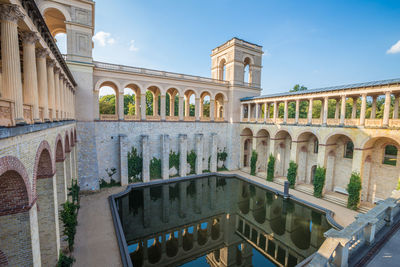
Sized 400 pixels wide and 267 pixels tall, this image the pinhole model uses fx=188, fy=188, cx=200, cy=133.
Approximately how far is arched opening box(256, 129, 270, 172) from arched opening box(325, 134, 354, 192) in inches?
320

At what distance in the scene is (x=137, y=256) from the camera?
429 inches

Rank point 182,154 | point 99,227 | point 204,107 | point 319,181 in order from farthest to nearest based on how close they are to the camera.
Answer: point 204,107
point 182,154
point 319,181
point 99,227

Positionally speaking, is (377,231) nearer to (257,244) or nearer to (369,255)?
(369,255)

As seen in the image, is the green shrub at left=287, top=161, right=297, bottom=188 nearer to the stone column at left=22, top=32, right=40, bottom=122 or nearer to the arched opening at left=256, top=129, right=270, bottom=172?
the arched opening at left=256, top=129, right=270, bottom=172

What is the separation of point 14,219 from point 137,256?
→ 7.52 m

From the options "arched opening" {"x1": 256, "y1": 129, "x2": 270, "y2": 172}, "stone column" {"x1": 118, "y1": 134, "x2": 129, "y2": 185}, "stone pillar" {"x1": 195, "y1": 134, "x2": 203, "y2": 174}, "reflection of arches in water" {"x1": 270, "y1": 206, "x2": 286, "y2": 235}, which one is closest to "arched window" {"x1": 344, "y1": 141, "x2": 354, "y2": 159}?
"arched opening" {"x1": 256, "y1": 129, "x2": 270, "y2": 172}

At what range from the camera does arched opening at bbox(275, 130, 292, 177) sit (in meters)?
24.1

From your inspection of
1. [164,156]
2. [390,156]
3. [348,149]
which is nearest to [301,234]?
[348,149]

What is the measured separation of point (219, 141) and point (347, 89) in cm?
1610

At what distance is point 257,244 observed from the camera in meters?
12.2

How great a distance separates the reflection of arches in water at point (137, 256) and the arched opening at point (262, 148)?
1842 cm

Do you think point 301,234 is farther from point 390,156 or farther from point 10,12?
point 10,12

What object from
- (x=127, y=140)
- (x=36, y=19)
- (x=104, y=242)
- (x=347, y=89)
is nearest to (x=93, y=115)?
(x=127, y=140)

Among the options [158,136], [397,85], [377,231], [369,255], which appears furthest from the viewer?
[158,136]
